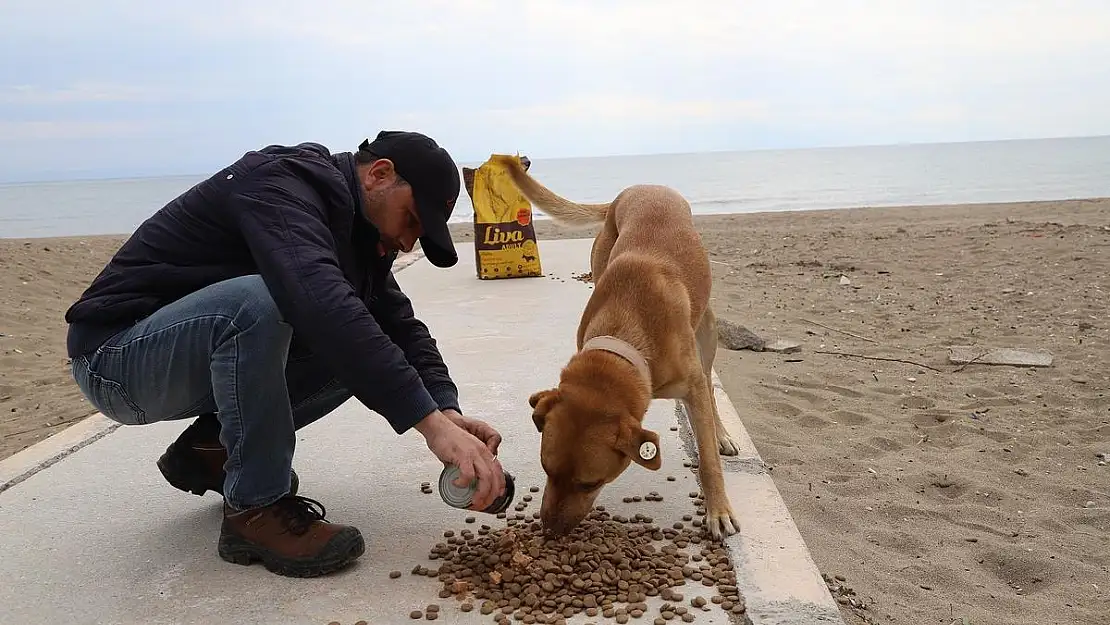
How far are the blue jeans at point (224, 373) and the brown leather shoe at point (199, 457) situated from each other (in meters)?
0.31

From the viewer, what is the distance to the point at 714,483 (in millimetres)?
3094

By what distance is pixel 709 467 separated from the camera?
3145 mm

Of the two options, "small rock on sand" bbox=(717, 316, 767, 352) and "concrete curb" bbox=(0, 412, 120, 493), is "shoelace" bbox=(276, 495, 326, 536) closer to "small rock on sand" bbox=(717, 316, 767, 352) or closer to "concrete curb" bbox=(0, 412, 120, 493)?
"concrete curb" bbox=(0, 412, 120, 493)

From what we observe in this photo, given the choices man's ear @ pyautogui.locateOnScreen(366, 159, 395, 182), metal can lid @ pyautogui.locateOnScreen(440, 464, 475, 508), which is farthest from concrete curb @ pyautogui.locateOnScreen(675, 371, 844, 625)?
man's ear @ pyautogui.locateOnScreen(366, 159, 395, 182)

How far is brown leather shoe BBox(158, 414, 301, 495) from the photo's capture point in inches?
118

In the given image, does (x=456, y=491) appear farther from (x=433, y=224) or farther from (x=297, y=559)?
(x=433, y=224)

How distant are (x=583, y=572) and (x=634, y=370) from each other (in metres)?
0.72

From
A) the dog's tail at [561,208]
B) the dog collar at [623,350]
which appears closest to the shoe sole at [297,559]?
the dog collar at [623,350]

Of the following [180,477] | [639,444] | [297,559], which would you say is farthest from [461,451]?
[180,477]

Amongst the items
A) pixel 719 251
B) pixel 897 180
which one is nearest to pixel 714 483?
pixel 719 251

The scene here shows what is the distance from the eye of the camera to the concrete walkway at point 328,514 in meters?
2.51

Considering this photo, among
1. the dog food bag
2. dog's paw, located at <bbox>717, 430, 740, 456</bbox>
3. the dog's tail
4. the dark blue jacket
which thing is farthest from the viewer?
the dog food bag

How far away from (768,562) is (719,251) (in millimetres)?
10831

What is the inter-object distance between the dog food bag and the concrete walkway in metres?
3.68
